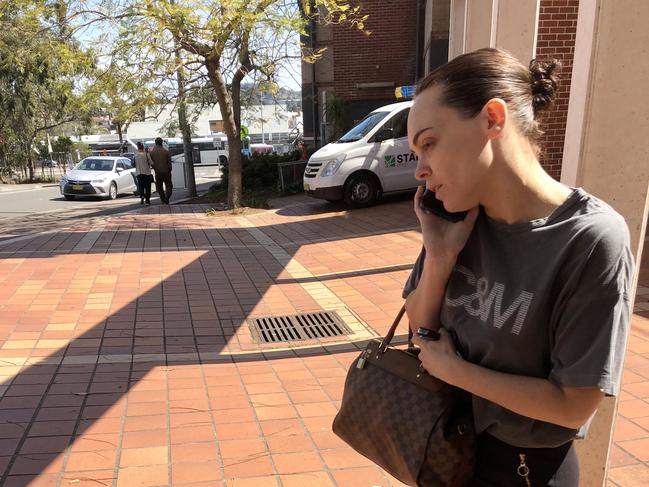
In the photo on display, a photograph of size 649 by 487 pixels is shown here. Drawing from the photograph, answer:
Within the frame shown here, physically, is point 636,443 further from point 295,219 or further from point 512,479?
point 295,219

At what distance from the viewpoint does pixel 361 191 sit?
10.9 metres

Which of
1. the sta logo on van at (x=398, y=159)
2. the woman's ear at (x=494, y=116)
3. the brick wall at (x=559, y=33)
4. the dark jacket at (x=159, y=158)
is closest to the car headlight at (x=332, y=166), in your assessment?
the sta logo on van at (x=398, y=159)

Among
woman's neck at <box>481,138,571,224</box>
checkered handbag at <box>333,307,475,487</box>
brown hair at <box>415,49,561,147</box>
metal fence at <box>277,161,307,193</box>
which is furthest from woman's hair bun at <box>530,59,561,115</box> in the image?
metal fence at <box>277,161,307,193</box>

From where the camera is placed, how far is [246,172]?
52.7 ft

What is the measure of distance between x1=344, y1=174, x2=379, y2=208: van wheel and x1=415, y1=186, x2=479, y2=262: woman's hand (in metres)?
9.53

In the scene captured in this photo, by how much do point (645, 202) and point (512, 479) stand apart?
1138mm

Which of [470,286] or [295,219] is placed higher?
[470,286]

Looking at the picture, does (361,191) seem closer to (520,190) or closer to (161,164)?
(161,164)

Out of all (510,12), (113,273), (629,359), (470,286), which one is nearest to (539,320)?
(470,286)

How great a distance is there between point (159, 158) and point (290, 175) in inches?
147

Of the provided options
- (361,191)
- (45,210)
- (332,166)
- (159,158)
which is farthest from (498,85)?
(45,210)

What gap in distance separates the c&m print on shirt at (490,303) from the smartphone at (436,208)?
0.40ft

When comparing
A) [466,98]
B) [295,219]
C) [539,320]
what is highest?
[466,98]

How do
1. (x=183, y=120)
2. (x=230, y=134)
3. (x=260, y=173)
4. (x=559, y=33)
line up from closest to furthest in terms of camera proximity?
(x=559, y=33) < (x=230, y=134) < (x=183, y=120) < (x=260, y=173)
